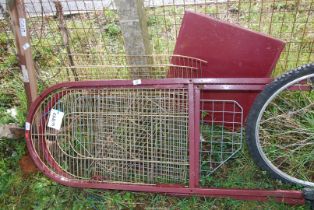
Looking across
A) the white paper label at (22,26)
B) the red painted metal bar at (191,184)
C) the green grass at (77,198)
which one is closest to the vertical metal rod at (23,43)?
the white paper label at (22,26)

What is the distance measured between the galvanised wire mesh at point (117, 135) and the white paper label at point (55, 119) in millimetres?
33

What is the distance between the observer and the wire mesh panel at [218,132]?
2.90m

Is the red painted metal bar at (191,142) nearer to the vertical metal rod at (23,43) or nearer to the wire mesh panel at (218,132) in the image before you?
the wire mesh panel at (218,132)

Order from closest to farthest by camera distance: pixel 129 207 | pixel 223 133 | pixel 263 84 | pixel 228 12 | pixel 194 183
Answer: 1. pixel 263 84
2. pixel 194 183
3. pixel 129 207
4. pixel 223 133
5. pixel 228 12

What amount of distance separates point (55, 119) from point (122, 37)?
132 cm

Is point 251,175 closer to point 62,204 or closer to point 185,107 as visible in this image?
point 185,107

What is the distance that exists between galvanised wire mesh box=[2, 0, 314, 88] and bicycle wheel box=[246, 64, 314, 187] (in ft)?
1.42

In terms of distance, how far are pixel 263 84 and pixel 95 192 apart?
160 cm

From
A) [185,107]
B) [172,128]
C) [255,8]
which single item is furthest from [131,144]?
[255,8]

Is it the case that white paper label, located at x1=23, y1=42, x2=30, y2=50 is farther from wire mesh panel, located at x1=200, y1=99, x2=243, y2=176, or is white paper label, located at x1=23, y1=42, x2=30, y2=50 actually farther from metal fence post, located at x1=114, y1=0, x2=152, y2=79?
wire mesh panel, located at x1=200, y1=99, x2=243, y2=176

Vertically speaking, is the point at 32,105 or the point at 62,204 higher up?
the point at 32,105

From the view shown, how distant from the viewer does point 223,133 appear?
300 centimetres

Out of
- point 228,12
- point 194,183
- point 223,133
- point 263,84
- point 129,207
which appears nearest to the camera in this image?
point 263,84

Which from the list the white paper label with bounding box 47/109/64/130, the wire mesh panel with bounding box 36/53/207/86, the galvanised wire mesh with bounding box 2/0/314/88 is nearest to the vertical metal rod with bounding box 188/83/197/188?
the wire mesh panel with bounding box 36/53/207/86
